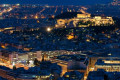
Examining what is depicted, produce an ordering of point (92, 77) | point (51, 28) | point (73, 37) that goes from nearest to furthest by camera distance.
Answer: point (92, 77) → point (73, 37) → point (51, 28)

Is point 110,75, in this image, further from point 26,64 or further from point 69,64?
point 26,64

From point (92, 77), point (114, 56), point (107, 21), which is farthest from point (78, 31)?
point (92, 77)

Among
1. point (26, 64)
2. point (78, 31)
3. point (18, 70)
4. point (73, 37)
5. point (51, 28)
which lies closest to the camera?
point (18, 70)

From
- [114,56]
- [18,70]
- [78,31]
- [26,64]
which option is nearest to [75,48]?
[114,56]

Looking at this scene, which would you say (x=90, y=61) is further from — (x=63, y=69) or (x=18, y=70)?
(x=18, y=70)

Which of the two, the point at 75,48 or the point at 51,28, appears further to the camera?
the point at 51,28

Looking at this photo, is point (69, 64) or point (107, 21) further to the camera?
point (107, 21)

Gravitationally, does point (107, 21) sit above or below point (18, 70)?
above

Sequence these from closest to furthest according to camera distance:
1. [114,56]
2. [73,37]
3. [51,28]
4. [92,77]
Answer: [92,77] → [114,56] → [73,37] → [51,28]

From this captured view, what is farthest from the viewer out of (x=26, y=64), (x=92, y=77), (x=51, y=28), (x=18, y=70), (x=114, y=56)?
(x=51, y=28)
